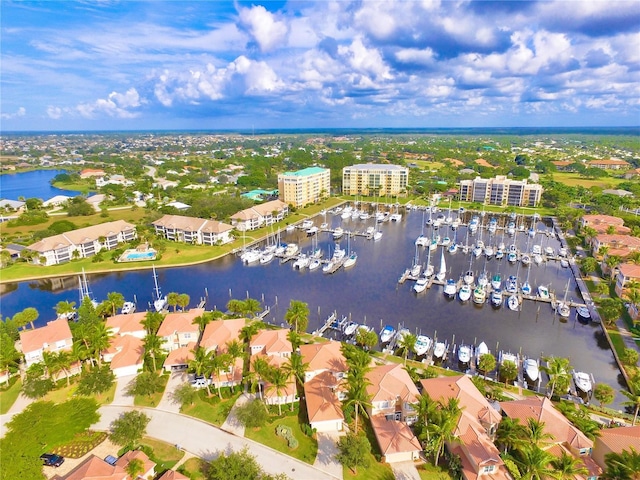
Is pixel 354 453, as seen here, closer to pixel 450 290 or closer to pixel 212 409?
pixel 212 409

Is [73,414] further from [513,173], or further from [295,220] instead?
[513,173]

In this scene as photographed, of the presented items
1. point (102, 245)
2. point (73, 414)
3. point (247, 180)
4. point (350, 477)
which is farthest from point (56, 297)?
point (247, 180)

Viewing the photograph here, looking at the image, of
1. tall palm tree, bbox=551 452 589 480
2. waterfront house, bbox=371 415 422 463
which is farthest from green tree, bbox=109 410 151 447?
tall palm tree, bbox=551 452 589 480

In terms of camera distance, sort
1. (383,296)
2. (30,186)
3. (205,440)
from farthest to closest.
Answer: (30,186), (383,296), (205,440)

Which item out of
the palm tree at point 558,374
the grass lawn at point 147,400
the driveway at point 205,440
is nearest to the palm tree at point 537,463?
the palm tree at point 558,374

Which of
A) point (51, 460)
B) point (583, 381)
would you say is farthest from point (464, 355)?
point (51, 460)

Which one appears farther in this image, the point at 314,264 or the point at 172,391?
the point at 314,264
